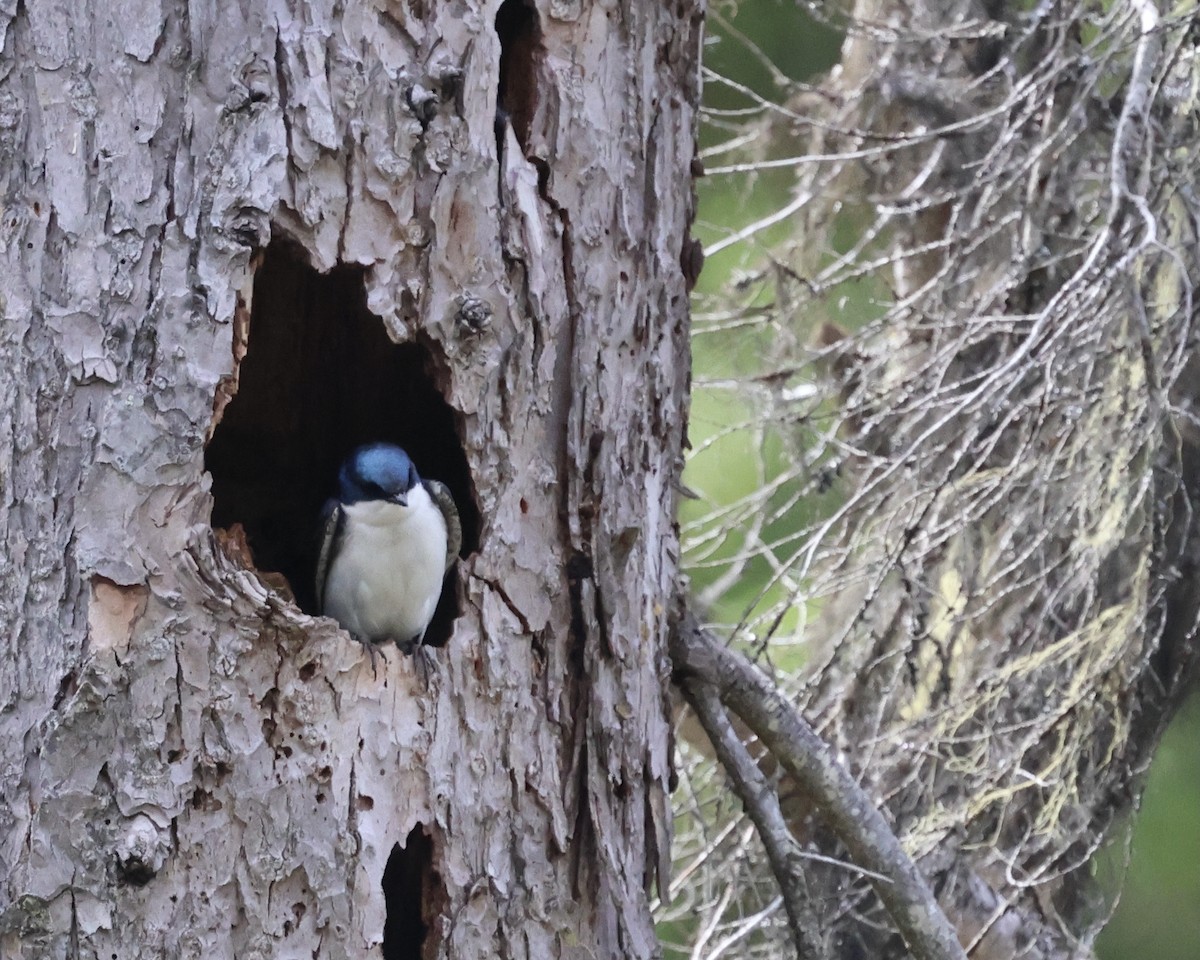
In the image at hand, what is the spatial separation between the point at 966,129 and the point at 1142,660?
1299 mm

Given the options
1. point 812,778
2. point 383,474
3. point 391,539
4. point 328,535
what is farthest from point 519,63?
point 812,778

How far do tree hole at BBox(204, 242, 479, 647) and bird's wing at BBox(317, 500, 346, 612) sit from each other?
37mm

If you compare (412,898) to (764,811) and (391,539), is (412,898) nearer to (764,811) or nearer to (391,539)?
(764,811)

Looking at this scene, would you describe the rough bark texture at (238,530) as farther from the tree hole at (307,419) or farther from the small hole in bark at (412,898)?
the tree hole at (307,419)

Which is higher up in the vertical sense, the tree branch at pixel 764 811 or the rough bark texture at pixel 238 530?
the rough bark texture at pixel 238 530

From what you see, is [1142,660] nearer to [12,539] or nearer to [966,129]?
[966,129]

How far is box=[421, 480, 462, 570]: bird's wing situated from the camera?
266 centimetres

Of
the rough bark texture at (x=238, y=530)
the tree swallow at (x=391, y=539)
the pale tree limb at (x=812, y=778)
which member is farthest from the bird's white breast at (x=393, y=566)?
the pale tree limb at (x=812, y=778)

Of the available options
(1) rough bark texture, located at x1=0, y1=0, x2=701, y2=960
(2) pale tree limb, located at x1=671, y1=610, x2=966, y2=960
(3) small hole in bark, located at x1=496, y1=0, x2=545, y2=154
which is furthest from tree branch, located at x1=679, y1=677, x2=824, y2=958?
(3) small hole in bark, located at x1=496, y1=0, x2=545, y2=154

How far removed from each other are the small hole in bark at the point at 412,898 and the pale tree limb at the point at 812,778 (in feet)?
1.97

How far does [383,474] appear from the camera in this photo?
8.75 ft

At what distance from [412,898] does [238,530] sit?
0.62 meters

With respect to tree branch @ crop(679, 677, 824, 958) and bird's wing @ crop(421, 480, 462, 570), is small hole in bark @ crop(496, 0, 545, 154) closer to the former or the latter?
bird's wing @ crop(421, 480, 462, 570)

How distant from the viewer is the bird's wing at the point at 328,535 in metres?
2.83
